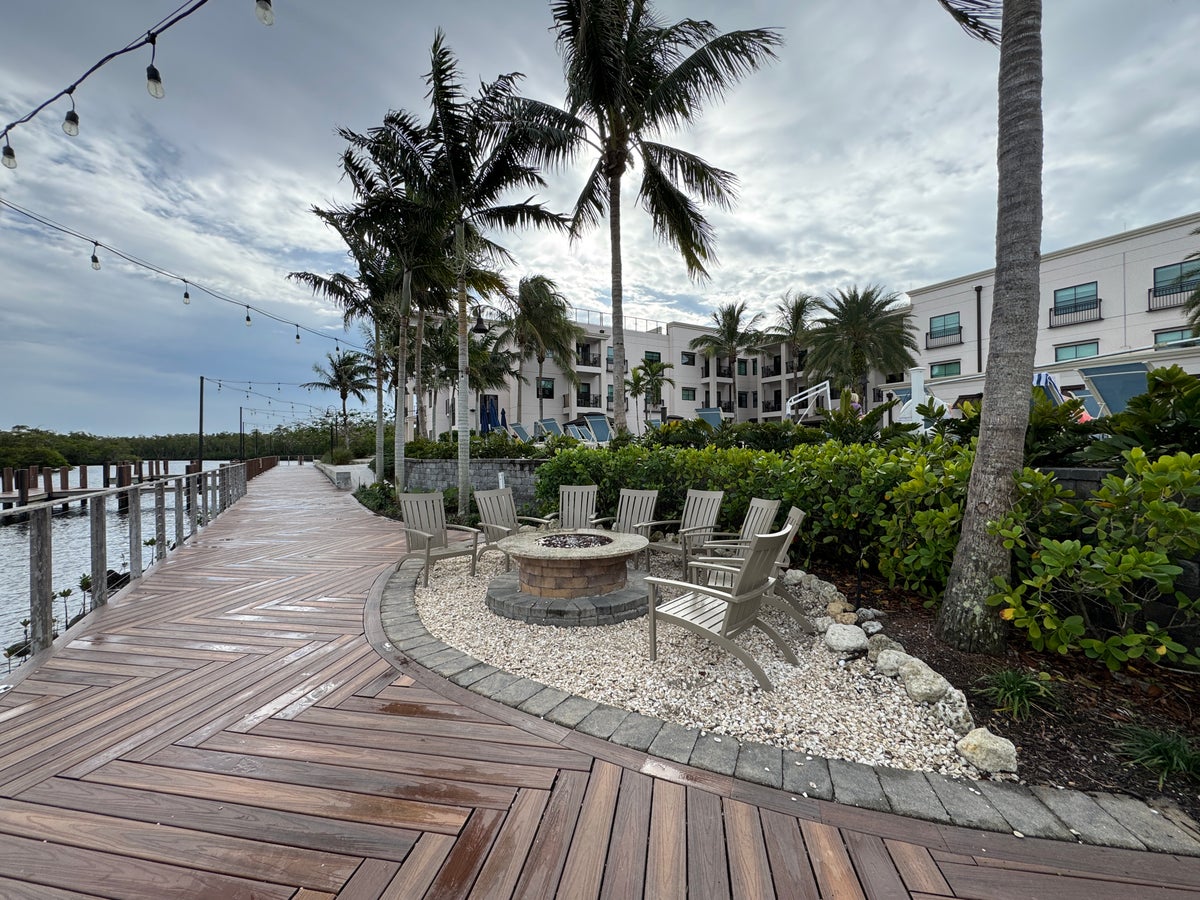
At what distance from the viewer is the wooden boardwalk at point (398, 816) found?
158 centimetres

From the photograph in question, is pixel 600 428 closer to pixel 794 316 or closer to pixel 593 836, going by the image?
pixel 593 836

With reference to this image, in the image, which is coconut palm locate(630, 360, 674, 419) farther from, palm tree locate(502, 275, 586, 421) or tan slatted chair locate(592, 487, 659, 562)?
tan slatted chair locate(592, 487, 659, 562)

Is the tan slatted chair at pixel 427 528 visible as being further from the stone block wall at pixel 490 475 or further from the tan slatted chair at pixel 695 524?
the stone block wall at pixel 490 475

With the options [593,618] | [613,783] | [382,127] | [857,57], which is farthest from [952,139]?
[382,127]

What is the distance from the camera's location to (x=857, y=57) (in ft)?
19.1

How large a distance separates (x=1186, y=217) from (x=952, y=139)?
23.2 metres

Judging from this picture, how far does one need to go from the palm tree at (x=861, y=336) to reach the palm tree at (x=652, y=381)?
30.3 ft

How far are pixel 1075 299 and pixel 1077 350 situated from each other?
2.33 meters

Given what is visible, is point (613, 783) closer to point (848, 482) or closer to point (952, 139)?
point (848, 482)

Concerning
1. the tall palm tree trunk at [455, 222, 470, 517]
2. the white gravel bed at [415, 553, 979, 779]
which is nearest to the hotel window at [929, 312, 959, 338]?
the tall palm tree trunk at [455, 222, 470, 517]

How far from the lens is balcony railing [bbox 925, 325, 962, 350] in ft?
86.0

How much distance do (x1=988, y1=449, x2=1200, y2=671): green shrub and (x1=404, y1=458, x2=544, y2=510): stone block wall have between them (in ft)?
22.8

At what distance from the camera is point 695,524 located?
5.26m

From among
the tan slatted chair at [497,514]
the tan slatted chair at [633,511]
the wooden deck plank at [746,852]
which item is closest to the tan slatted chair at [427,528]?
the tan slatted chair at [497,514]
